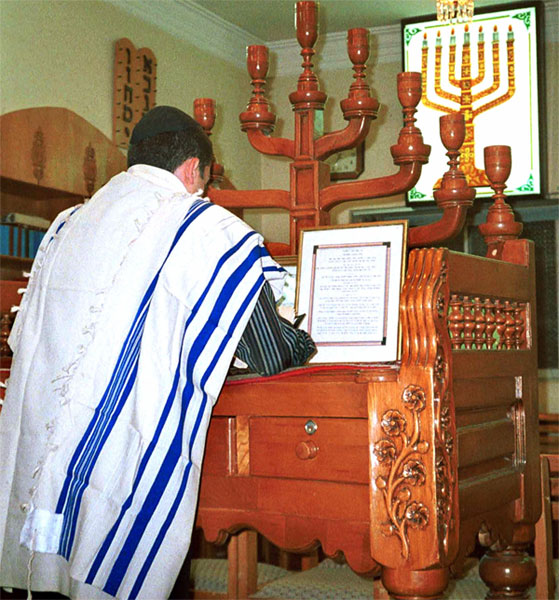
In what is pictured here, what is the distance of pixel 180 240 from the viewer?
1653 mm

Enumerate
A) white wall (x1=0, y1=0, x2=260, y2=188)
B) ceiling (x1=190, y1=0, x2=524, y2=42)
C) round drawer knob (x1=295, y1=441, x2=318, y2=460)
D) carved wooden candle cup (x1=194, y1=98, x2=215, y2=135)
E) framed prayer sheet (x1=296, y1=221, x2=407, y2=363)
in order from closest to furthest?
round drawer knob (x1=295, y1=441, x2=318, y2=460), framed prayer sheet (x1=296, y1=221, x2=407, y2=363), carved wooden candle cup (x1=194, y1=98, x2=215, y2=135), white wall (x1=0, y1=0, x2=260, y2=188), ceiling (x1=190, y1=0, x2=524, y2=42)

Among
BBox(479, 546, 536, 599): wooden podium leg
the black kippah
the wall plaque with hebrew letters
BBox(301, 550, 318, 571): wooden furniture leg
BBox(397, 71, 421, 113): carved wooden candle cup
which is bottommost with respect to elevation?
BBox(301, 550, 318, 571): wooden furniture leg

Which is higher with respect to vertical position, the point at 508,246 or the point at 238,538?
the point at 508,246

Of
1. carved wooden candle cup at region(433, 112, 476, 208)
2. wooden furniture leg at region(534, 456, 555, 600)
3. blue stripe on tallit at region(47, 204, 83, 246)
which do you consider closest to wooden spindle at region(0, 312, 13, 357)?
blue stripe on tallit at region(47, 204, 83, 246)

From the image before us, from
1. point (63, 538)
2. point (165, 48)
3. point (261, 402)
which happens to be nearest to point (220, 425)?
point (261, 402)

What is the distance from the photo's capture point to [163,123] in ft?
6.07

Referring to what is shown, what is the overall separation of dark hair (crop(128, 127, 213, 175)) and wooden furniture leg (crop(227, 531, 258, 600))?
1.24 metres

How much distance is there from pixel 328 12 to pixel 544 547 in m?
4.23

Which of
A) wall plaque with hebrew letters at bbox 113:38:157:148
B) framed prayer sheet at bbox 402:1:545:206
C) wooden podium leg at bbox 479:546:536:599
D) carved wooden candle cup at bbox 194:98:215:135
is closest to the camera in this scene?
wooden podium leg at bbox 479:546:536:599

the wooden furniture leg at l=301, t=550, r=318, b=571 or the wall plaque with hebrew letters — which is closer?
the wooden furniture leg at l=301, t=550, r=318, b=571

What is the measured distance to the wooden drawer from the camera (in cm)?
160

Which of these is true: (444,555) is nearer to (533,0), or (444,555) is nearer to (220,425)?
(220,425)

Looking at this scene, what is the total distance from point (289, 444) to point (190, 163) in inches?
24.4

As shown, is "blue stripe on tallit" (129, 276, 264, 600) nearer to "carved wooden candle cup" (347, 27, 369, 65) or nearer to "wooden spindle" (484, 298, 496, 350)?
"wooden spindle" (484, 298, 496, 350)
